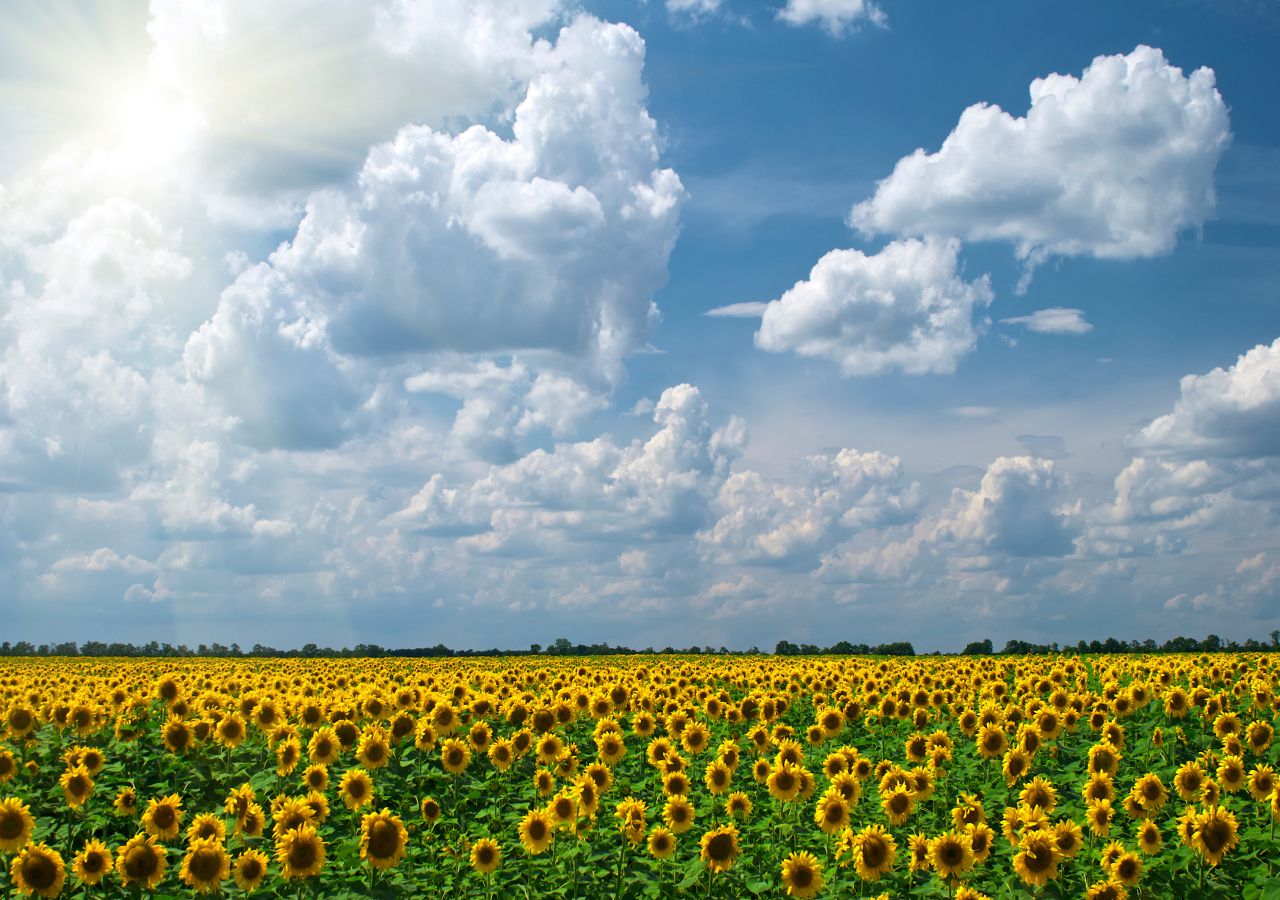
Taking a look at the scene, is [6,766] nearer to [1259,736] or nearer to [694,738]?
[694,738]

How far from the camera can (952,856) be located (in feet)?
45.2

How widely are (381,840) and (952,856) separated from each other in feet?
26.1

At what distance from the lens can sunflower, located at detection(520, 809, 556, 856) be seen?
1612 cm

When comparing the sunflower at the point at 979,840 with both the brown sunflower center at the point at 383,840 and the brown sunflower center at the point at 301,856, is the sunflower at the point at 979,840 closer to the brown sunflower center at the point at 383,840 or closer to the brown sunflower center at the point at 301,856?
the brown sunflower center at the point at 383,840

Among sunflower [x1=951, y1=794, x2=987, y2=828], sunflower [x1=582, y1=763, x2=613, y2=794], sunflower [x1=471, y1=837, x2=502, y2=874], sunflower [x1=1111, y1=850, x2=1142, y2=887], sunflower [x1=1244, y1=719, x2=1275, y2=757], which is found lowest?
sunflower [x1=471, y1=837, x2=502, y2=874]

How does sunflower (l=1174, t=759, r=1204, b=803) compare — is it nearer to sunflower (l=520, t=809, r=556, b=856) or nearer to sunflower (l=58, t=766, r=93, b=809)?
sunflower (l=520, t=809, r=556, b=856)

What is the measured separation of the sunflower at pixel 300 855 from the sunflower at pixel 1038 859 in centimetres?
953

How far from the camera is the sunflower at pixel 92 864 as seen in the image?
47.9ft

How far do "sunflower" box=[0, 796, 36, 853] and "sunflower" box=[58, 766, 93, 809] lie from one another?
7.20 ft

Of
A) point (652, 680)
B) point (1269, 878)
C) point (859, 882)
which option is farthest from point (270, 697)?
point (1269, 878)

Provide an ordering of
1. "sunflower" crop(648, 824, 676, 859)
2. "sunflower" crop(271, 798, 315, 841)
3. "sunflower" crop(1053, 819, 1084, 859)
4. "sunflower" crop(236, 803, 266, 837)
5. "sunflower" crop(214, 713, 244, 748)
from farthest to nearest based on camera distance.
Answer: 1. "sunflower" crop(214, 713, 244, 748)
2. "sunflower" crop(648, 824, 676, 859)
3. "sunflower" crop(236, 803, 266, 837)
4. "sunflower" crop(271, 798, 315, 841)
5. "sunflower" crop(1053, 819, 1084, 859)

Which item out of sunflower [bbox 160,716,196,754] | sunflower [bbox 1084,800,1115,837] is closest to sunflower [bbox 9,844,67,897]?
sunflower [bbox 160,716,196,754]

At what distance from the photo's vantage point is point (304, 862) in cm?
1380

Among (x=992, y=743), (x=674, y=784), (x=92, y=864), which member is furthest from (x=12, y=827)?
(x=992, y=743)
